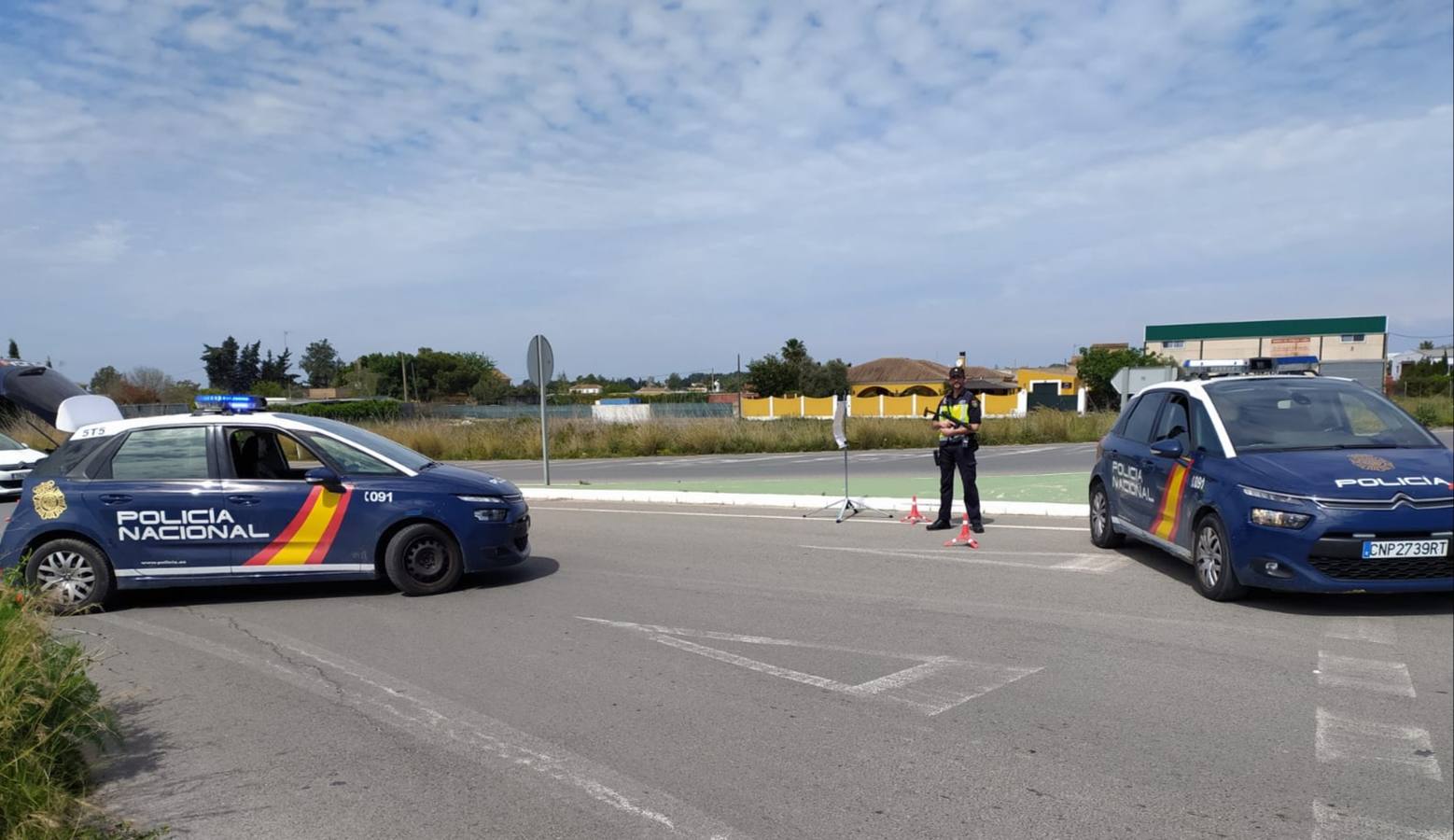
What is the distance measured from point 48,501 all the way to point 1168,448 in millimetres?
9046

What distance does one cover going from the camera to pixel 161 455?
7762mm

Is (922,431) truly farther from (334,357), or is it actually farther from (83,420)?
(334,357)

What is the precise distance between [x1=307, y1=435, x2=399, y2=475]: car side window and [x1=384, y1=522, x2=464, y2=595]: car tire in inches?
22.9

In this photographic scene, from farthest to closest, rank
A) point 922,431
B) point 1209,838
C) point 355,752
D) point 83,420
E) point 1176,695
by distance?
1. point 922,431
2. point 83,420
3. point 1176,695
4. point 355,752
5. point 1209,838

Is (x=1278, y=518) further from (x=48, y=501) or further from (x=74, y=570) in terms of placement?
(x=48, y=501)

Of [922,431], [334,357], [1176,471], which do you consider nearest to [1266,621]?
[1176,471]

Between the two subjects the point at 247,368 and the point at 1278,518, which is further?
the point at 247,368

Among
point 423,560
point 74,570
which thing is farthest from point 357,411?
point 423,560

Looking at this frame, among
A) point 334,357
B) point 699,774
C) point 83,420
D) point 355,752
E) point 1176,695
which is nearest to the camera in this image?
point 699,774

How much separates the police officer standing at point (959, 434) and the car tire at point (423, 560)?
5401 millimetres


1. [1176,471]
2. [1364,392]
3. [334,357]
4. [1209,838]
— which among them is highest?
[334,357]

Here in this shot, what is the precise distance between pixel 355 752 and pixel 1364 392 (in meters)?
7.53

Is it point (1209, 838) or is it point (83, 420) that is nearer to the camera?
point (1209, 838)

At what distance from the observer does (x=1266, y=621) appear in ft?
20.6
